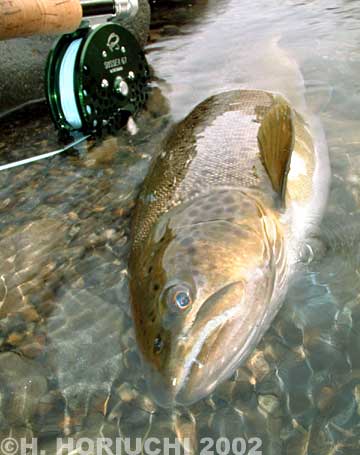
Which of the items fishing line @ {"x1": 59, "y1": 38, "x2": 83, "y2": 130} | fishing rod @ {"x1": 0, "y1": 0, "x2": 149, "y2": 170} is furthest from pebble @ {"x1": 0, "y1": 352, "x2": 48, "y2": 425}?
fishing line @ {"x1": 59, "y1": 38, "x2": 83, "y2": 130}

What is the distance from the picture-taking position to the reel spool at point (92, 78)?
12.8ft

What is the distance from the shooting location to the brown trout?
1980mm

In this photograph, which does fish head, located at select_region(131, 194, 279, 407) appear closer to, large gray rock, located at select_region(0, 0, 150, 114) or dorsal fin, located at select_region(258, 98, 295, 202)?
dorsal fin, located at select_region(258, 98, 295, 202)

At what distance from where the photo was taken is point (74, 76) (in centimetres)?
386

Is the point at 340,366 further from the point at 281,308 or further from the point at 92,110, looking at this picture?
the point at 92,110

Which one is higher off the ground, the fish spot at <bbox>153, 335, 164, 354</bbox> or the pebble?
the fish spot at <bbox>153, 335, 164, 354</bbox>

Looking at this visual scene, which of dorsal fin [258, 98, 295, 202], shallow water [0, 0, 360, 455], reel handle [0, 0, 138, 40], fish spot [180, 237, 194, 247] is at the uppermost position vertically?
reel handle [0, 0, 138, 40]

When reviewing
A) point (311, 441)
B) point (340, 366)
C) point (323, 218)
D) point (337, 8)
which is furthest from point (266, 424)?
point (337, 8)

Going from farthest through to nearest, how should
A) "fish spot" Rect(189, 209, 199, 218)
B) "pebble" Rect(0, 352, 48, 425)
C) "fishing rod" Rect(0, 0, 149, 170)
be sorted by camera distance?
"fishing rod" Rect(0, 0, 149, 170), "fish spot" Rect(189, 209, 199, 218), "pebble" Rect(0, 352, 48, 425)

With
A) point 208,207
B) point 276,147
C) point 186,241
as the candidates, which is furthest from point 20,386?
point 276,147

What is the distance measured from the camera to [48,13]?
135 inches

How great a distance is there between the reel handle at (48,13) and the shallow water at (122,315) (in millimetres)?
1002

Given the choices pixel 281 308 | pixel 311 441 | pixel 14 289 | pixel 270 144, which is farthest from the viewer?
pixel 14 289

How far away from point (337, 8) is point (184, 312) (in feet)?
21.3
